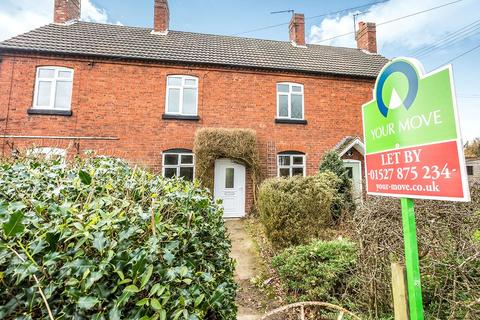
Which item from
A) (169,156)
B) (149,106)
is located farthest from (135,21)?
(169,156)

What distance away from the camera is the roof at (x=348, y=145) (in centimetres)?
981

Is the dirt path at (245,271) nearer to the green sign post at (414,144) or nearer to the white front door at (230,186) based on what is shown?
the white front door at (230,186)

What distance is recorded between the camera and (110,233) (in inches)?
49.1

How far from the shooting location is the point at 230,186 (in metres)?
9.66

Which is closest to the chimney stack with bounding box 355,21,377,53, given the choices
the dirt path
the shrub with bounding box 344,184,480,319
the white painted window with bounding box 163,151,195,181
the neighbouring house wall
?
the neighbouring house wall

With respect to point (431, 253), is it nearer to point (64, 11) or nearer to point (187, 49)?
point (187, 49)

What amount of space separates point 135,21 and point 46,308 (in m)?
13.8

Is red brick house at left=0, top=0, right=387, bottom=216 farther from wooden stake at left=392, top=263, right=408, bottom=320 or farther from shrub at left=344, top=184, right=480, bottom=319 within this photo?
wooden stake at left=392, top=263, right=408, bottom=320

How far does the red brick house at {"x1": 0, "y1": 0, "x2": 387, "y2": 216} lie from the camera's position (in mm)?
8727

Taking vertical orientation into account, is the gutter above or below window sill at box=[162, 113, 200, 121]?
above

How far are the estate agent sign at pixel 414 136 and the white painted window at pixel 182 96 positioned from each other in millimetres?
8463

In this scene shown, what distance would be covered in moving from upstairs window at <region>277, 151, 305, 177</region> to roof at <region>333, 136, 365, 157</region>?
1.45 metres

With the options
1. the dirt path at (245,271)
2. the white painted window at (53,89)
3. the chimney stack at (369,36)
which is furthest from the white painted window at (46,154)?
the chimney stack at (369,36)

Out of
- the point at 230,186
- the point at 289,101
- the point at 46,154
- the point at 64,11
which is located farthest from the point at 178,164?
the point at 64,11
